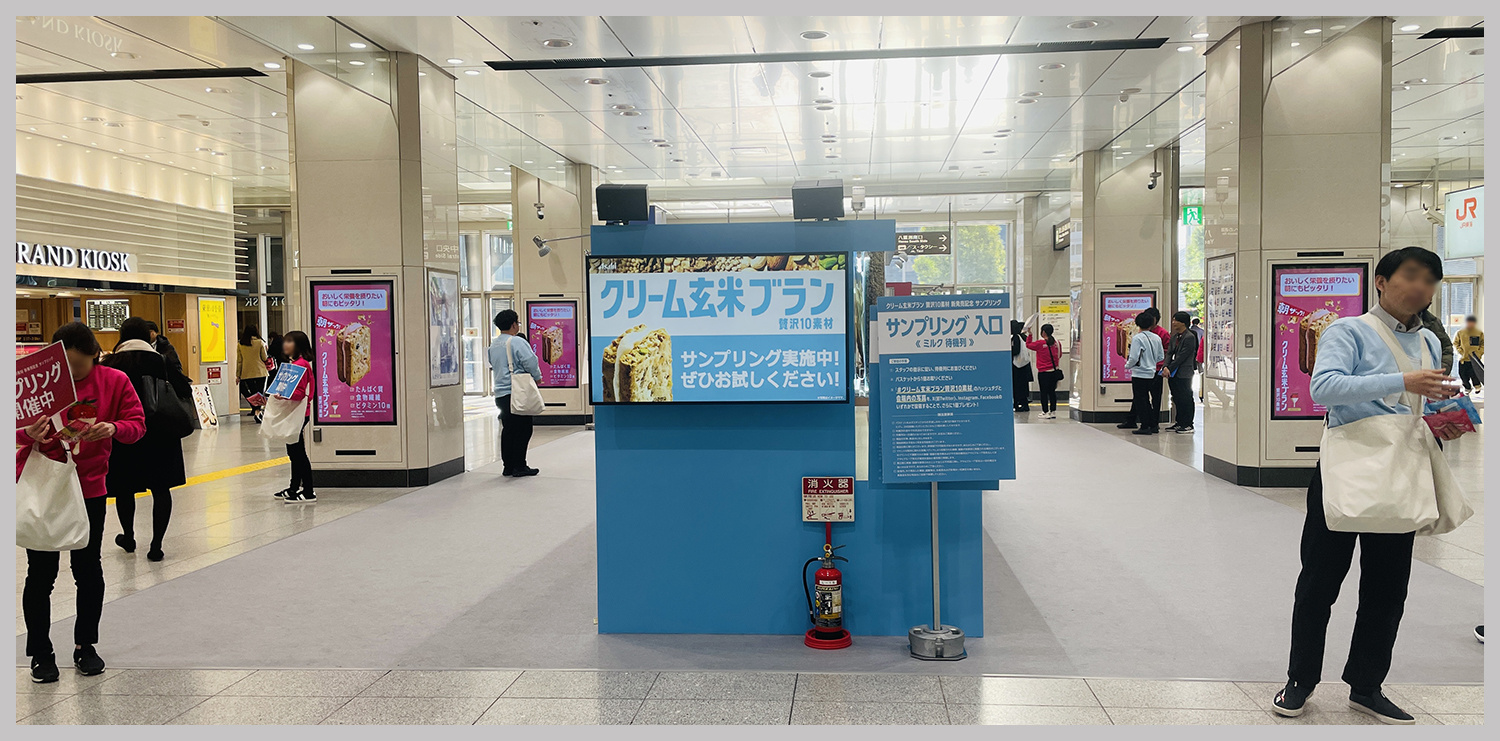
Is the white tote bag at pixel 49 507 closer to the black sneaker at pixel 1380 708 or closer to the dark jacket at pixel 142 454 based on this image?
the dark jacket at pixel 142 454

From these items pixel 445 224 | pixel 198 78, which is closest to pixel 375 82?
pixel 445 224

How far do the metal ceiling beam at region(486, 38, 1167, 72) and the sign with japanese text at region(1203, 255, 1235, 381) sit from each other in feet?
6.56

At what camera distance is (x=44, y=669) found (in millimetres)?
3619

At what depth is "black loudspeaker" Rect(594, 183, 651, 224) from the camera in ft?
13.1

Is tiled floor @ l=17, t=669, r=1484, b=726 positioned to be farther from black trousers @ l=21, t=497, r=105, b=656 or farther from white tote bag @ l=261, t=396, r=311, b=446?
white tote bag @ l=261, t=396, r=311, b=446

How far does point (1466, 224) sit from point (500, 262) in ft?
58.2

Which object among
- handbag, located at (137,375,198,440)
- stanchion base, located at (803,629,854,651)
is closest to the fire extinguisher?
stanchion base, located at (803,629,854,651)

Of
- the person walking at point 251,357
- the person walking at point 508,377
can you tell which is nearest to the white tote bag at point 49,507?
the person walking at point 508,377

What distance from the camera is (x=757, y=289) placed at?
3.90 m

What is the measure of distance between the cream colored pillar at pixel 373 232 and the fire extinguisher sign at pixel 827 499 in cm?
556

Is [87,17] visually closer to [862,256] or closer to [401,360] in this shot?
[401,360]

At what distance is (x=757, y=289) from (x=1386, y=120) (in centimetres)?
653

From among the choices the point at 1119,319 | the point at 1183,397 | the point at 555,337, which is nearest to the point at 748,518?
the point at 1183,397

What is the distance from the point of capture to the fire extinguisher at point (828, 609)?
12.8ft
